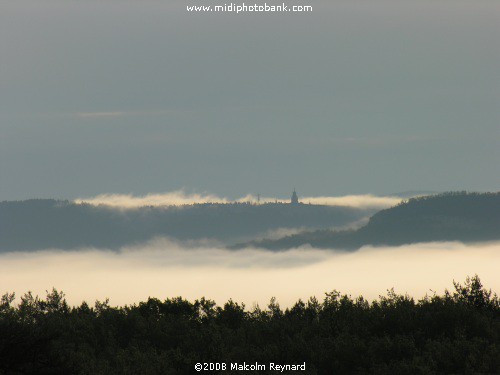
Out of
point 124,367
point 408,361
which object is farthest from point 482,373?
point 124,367

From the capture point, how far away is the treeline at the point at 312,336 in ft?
380

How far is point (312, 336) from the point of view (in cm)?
13638

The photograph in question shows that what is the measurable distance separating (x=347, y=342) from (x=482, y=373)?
752 inches

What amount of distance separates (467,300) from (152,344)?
129ft

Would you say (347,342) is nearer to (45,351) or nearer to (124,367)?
(124,367)

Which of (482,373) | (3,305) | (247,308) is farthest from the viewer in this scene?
(3,305)

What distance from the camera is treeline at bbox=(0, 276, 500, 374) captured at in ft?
380

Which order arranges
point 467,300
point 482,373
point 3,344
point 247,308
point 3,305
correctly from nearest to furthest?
point 3,344 < point 482,373 < point 467,300 < point 247,308 < point 3,305

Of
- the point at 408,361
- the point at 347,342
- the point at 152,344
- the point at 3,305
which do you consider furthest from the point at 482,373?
the point at 3,305

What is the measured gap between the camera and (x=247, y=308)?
162250 millimetres

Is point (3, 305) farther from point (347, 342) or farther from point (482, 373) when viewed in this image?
point (482, 373)

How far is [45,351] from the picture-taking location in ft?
235

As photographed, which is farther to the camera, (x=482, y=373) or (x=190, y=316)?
(x=190, y=316)

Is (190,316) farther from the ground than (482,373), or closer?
farther from the ground
